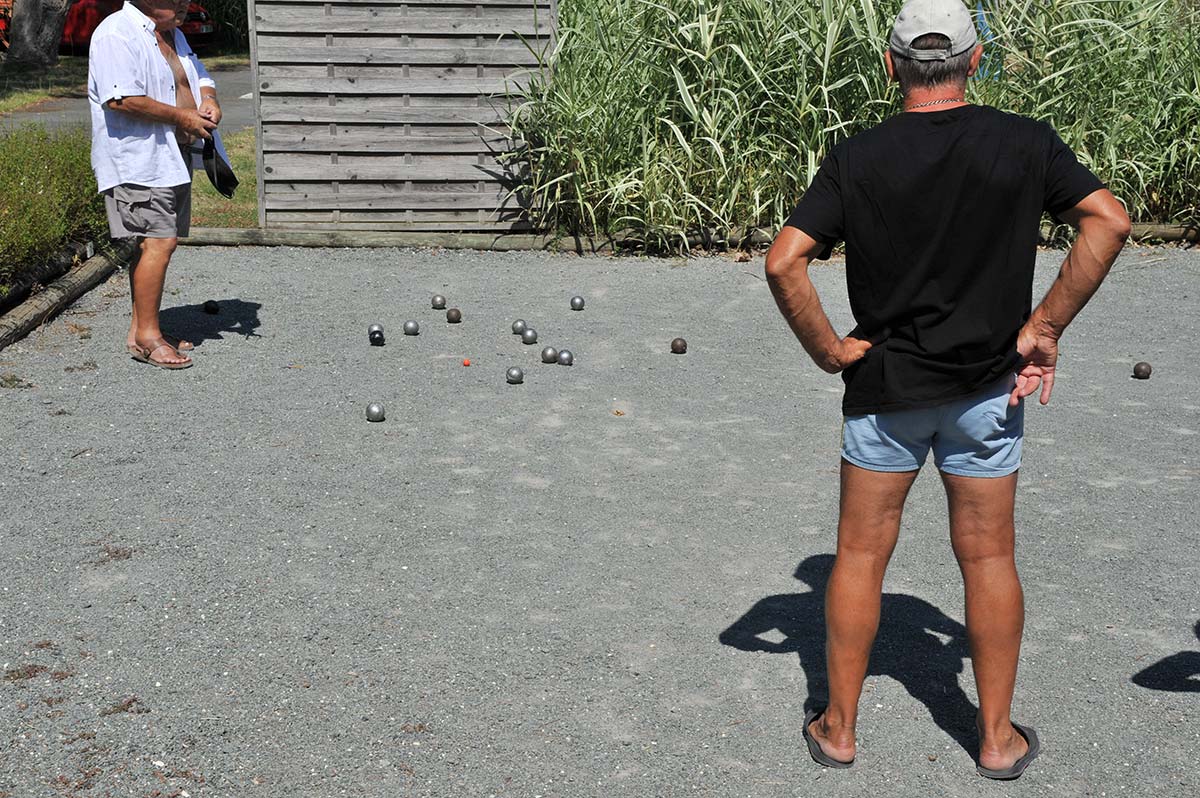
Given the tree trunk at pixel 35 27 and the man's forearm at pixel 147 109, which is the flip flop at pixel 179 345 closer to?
the man's forearm at pixel 147 109

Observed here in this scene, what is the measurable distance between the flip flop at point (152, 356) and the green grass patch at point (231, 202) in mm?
3515

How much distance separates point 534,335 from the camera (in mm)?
8344

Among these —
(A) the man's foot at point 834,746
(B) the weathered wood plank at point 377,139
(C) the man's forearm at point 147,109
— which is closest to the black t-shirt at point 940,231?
(A) the man's foot at point 834,746

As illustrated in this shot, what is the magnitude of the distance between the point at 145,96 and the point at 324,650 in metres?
3.99

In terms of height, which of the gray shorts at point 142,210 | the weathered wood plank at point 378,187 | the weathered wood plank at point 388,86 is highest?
the weathered wood plank at point 388,86

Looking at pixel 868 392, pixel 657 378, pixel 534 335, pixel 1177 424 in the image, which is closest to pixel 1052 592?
pixel 868 392

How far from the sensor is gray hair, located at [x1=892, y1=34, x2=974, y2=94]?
3.35m

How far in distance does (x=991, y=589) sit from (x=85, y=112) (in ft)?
54.8

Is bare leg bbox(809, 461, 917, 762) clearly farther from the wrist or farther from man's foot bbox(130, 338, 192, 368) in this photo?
man's foot bbox(130, 338, 192, 368)

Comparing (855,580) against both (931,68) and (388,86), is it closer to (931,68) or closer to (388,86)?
(931,68)

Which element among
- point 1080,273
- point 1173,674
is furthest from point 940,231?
point 1173,674

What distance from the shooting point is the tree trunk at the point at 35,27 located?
22.1 metres

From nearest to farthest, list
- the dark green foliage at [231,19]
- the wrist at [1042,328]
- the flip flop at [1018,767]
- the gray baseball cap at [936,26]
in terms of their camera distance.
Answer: the gray baseball cap at [936,26] → the wrist at [1042,328] → the flip flop at [1018,767] → the dark green foliage at [231,19]

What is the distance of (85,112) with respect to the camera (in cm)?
1781
